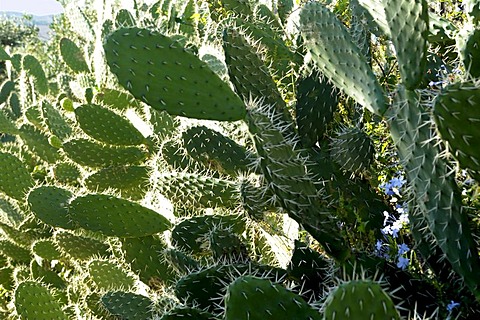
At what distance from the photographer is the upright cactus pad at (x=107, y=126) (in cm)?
300

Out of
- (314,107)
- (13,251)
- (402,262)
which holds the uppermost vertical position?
(314,107)

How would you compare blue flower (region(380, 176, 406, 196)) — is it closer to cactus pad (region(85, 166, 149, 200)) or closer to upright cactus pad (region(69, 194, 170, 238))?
upright cactus pad (region(69, 194, 170, 238))

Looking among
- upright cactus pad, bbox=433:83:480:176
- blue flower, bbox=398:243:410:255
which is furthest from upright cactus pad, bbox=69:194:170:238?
upright cactus pad, bbox=433:83:480:176

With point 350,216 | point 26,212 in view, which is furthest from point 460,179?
point 26,212

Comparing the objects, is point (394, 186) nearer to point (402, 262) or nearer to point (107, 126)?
point (402, 262)

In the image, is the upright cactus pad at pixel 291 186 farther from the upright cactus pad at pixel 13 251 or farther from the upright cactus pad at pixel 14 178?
the upright cactus pad at pixel 13 251

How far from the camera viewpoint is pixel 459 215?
1371 millimetres

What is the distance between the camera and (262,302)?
1.24 metres

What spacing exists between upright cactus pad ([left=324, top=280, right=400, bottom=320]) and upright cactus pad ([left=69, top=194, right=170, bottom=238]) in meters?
1.46

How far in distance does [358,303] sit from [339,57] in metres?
0.92

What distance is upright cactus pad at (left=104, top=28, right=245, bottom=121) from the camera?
168 centimetres

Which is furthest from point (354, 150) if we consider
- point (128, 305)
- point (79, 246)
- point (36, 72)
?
point (36, 72)

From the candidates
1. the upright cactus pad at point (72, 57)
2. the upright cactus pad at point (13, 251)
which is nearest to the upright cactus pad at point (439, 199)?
the upright cactus pad at point (13, 251)

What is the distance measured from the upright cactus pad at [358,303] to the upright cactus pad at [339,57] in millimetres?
727
